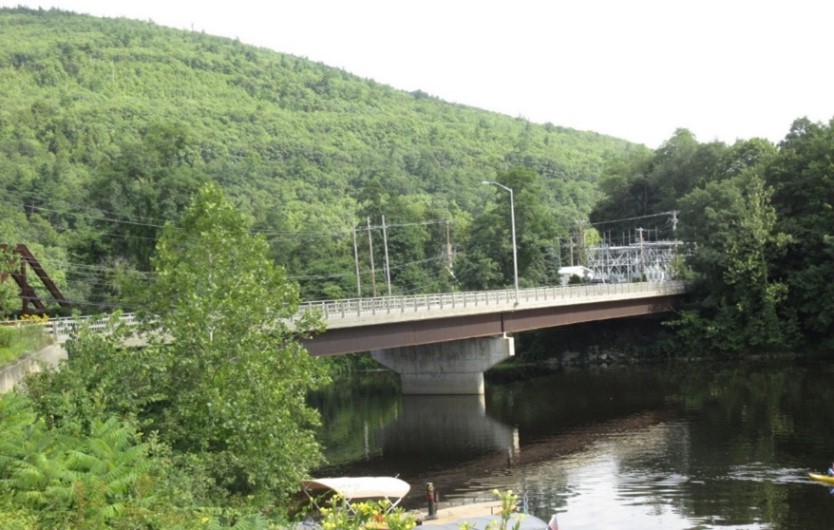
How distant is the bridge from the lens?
194 ft

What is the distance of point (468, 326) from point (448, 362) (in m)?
5.30

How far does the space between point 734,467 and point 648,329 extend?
4674 centimetres

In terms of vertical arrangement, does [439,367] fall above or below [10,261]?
below

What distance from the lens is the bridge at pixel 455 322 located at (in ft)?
194

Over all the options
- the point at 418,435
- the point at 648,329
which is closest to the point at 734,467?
the point at 418,435

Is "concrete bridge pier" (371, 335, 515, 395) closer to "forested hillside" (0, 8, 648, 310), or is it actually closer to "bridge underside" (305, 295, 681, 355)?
"bridge underside" (305, 295, 681, 355)

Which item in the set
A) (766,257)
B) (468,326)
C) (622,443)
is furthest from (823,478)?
(766,257)

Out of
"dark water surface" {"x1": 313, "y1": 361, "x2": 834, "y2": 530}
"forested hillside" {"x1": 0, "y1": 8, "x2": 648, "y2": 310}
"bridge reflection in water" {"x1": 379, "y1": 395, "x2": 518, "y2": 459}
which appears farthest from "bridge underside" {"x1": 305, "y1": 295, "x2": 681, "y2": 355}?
"forested hillside" {"x1": 0, "y1": 8, "x2": 648, "y2": 310}

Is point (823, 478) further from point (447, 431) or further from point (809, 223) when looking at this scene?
point (809, 223)

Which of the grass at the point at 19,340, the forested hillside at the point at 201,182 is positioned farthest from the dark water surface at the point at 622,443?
the forested hillside at the point at 201,182

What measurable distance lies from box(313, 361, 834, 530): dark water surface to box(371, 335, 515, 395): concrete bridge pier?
1142 mm

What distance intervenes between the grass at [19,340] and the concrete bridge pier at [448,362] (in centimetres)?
3750

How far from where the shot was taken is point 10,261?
42344 millimetres

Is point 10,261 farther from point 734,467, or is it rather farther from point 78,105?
→ point 78,105
